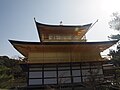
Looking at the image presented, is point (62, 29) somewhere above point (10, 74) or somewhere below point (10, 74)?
above

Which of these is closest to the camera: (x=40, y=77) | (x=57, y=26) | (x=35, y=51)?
(x=40, y=77)

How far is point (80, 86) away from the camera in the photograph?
2108 cm

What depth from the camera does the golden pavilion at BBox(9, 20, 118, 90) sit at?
67.7 feet

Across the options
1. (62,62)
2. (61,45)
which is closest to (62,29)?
(61,45)

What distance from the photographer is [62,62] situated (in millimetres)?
21203

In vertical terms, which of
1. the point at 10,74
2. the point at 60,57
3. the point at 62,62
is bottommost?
the point at 10,74

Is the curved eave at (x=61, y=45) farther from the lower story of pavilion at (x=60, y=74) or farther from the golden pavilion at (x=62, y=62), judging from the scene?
the lower story of pavilion at (x=60, y=74)

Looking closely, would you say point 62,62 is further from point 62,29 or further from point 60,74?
point 62,29

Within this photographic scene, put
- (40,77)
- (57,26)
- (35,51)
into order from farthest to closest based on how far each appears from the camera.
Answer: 1. (57,26)
2. (35,51)
3. (40,77)

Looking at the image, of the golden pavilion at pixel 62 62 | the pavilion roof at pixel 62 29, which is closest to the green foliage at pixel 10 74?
the golden pavilion at pixel 62 62

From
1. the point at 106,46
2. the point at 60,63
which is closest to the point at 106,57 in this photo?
the point at 106,46

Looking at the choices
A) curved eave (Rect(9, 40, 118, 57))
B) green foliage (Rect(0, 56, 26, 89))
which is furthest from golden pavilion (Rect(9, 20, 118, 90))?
green foliage (Rect(0, 56, 26, 89))

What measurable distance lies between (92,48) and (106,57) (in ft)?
7.28

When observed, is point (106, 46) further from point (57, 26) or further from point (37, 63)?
point (37, 63)
